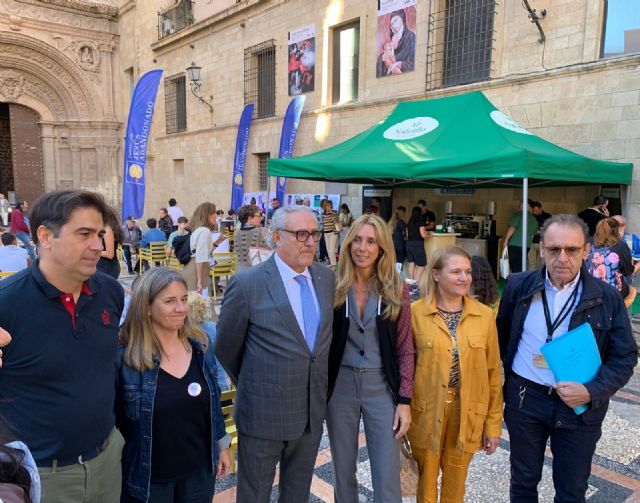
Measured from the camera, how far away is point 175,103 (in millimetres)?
18875

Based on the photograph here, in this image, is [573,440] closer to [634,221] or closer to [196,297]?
[196,297]

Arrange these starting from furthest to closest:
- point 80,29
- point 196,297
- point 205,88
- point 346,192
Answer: point 80,29 → point 205,88 → point 346,192 → point 196,297

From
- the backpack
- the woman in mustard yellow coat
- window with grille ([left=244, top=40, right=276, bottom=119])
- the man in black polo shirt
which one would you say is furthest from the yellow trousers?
window with grille ([left=244, top=40, right=276, bottom=119])

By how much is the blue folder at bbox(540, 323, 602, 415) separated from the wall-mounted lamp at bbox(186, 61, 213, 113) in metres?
16.4

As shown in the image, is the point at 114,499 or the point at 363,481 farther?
the point at 363,481

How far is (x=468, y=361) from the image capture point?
2.23 meters

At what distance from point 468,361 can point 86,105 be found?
80.0 feet

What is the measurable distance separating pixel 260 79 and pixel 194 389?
14560 mm

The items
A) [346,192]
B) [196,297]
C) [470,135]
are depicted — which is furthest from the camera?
Answer: [346,192]

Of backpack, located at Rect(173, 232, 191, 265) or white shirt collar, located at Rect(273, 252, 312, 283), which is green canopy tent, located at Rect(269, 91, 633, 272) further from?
white shirt collar, located at Rect(273, 252, 312, 283)

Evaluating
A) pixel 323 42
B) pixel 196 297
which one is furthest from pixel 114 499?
pixel 323 42

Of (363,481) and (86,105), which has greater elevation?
(86,105)

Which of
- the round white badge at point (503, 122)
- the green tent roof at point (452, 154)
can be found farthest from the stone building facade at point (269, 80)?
the round white badge at point (503, 122)

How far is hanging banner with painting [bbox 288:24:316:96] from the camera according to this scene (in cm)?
1288
